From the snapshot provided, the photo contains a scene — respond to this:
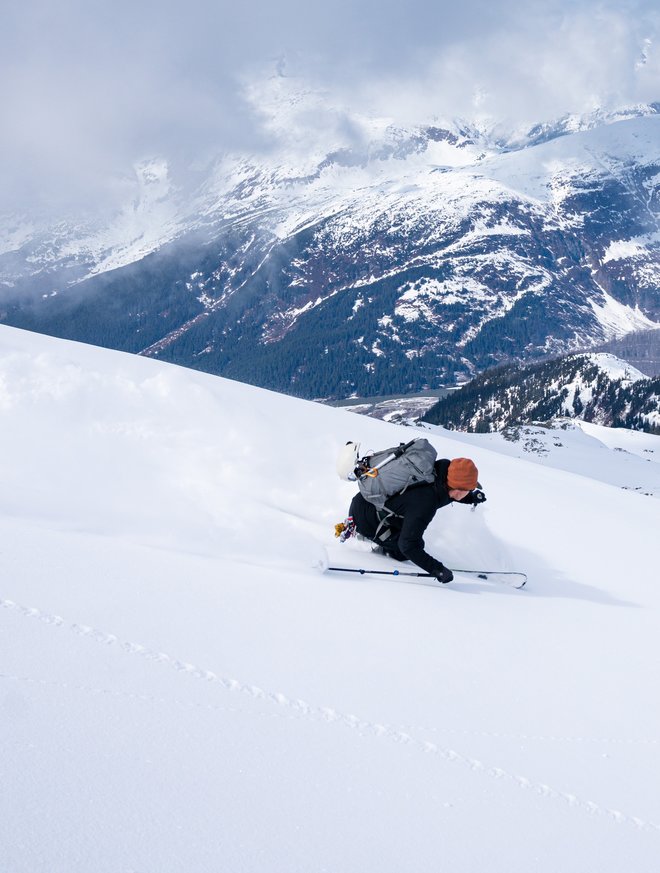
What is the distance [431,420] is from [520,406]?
28.4m

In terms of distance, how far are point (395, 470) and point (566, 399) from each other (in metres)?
173

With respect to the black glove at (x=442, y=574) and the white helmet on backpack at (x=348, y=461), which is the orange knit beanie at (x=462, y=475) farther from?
the white helmet on backpack at (x=348, y=461)

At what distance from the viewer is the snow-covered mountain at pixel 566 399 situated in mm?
161875

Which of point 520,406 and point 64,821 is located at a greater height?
point 520,406

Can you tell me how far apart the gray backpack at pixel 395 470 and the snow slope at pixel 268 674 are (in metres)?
0.92

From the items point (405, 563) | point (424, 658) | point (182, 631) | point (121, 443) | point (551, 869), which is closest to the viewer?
point (551, 869)

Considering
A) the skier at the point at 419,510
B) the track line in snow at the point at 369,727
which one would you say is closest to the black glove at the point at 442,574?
the skier at the point at 419,510

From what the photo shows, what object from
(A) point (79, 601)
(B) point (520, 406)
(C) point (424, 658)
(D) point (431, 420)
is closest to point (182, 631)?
(A) point (79, 601)

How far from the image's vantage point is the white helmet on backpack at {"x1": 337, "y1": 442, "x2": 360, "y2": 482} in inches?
350

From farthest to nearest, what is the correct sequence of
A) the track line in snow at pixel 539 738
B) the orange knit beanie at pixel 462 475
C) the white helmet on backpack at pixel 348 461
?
the white helmet on backpack at pixel 348 461
the orange knit beanie at pixel 462 475
the track line in snow at pixel 539 738

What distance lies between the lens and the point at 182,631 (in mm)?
4902

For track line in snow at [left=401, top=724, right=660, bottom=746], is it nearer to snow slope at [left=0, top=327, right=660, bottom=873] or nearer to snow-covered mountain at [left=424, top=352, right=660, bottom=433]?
snow slope at [left=0, top=327, right=660, bottom=873]

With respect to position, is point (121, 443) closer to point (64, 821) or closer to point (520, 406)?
point (64, 821)

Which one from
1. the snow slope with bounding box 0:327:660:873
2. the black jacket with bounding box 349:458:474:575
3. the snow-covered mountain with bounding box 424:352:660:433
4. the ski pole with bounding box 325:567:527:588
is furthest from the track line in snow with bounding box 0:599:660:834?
the snow-covered mountain with bounding box 424:352:660:433
